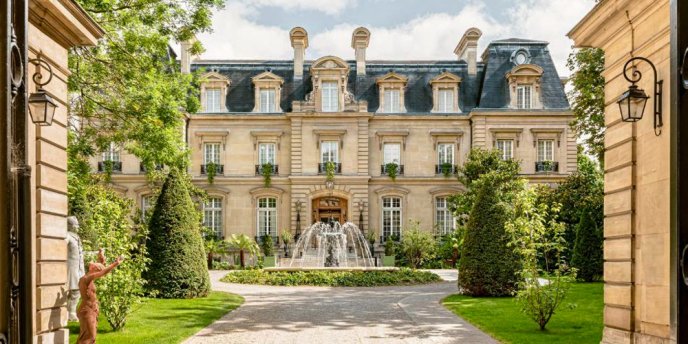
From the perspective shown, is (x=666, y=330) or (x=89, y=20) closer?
(x=666, y=330)

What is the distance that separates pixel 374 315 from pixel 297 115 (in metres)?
21.3

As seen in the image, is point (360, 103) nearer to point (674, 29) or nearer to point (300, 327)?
point (300, 327)

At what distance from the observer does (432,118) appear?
116ft

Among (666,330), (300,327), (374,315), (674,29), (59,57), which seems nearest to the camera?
(674,29)

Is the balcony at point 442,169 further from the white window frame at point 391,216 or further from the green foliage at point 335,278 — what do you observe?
the green foliage at point 335,278

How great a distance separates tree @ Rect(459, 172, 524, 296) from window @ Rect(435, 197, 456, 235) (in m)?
17.9

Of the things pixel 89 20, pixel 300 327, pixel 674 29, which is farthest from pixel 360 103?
pixel 674 29

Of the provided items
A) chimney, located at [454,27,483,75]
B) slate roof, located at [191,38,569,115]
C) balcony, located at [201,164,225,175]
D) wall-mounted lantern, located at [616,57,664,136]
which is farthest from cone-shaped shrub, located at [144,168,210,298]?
chimney, located at [454,27,483,75]

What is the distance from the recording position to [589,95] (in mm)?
18938

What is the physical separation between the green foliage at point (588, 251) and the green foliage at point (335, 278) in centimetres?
477

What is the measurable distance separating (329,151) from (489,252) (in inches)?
743

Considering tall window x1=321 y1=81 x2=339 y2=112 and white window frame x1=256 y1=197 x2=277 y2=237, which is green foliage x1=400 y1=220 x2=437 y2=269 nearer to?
white window frame x1=256 y1=197 x2=277 y2=237

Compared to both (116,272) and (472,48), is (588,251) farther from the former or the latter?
(472,48)

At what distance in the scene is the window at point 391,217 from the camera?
35219mm
